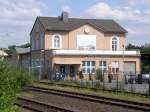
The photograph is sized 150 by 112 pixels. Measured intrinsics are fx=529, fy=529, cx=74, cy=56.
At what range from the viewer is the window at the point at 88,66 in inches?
3044

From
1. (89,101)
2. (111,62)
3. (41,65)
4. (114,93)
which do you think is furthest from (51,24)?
(89,101)

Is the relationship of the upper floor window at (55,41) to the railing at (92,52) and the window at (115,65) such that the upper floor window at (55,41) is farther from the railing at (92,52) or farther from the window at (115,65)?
the window at (115,65)

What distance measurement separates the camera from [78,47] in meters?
87.6

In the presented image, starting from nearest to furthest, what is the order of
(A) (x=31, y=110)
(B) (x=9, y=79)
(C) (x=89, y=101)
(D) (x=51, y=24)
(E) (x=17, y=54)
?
1. (B) (x=9, y=79)
2. (A) (x=31, y=110)
3. (C) (x=89, y=101)
4. (D) (x=51, y=24)
5. (E) (x=17, y=54)

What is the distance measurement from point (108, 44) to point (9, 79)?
251 ft

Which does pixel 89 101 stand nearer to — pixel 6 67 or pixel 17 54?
pixel 6 67

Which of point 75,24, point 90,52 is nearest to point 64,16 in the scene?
point 75,24

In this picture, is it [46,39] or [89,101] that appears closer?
[89,101]

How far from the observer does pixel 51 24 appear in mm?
88812

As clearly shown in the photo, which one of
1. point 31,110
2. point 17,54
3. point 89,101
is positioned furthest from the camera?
point 17,54

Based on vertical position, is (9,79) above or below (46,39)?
below

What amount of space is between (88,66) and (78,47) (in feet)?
32.0

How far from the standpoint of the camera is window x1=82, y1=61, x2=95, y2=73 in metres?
77.3

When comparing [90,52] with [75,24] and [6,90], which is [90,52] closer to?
[75,24]
